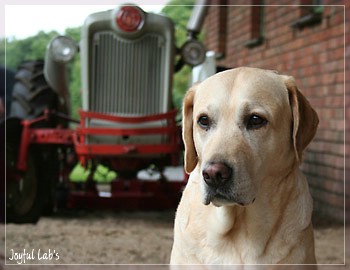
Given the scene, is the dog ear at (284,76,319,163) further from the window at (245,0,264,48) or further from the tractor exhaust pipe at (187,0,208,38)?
the window at (245,0,264,48)

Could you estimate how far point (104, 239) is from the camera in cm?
437

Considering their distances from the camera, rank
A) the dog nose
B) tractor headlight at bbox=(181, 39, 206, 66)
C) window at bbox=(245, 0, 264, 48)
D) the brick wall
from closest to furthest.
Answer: the dog nose < tractor headlight at bbox=(181, 39, 206, 66) < the brick wall < window at bbox=(245, 0, 264, 48)

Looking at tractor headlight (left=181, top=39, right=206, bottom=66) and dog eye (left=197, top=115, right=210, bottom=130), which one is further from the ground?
dog eye (left=197, top=115, right=210, bottom=130)

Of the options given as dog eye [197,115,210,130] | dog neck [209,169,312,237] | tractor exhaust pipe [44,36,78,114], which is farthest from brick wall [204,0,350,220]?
dog eye [197,115,210,130]

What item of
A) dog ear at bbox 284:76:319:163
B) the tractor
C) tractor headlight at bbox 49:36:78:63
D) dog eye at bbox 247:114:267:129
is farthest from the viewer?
tractor headlight at bbox 49:36:78:63

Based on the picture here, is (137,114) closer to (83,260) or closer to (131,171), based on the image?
(131,171)

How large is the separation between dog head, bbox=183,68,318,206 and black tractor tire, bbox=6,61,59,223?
2.76 meters

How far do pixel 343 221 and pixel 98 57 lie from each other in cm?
232

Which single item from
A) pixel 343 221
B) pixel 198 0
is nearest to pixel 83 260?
pixel 343 221

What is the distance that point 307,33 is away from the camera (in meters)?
5.51

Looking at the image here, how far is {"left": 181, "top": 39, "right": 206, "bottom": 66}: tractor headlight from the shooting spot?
4.92 m

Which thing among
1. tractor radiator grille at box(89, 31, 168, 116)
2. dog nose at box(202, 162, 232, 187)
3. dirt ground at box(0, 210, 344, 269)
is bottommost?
dirt ground at box(0, 210, 344, 269)

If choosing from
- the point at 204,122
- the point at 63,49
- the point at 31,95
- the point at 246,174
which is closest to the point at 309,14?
the point at 63,49

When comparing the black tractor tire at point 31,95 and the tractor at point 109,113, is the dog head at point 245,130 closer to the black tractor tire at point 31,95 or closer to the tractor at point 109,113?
the tractor at point 109,113
